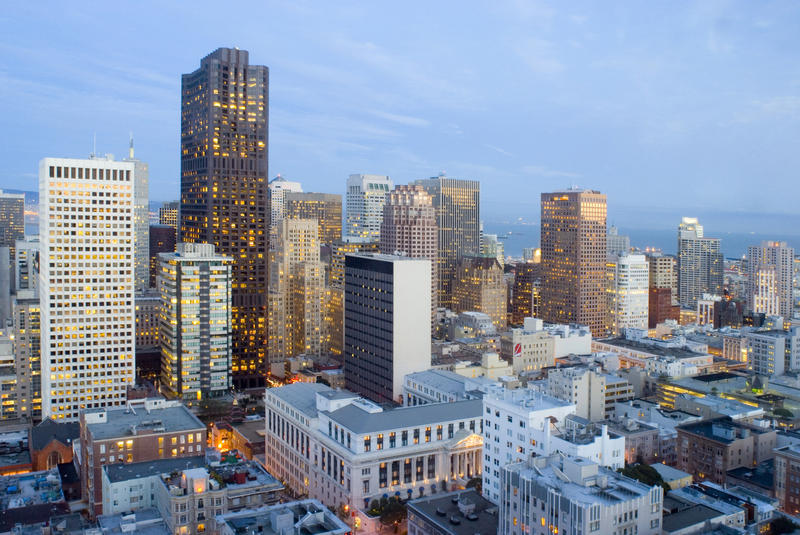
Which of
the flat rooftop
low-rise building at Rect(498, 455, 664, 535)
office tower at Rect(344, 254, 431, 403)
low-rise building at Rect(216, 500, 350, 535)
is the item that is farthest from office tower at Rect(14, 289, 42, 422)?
low-rise building at Rect(498, 455, 664, 535)

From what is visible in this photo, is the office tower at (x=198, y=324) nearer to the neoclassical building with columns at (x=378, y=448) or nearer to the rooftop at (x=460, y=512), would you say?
the neoclassical building with columns at (x=378, y=448)

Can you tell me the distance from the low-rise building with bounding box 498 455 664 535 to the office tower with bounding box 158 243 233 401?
3931 inches

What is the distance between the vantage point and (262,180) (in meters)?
196

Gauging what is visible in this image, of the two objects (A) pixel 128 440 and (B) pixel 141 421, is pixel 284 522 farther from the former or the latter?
(B) pixel 141 421

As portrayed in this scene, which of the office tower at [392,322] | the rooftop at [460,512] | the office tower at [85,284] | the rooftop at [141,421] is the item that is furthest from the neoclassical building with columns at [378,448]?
the office tower at [85,284]

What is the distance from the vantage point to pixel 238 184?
194000mm

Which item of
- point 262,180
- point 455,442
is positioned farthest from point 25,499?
point 262,180

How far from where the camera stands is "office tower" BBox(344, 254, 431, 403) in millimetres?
144500

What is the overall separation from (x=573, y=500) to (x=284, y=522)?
2768 cm

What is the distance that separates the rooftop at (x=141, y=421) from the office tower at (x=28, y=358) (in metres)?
43.5

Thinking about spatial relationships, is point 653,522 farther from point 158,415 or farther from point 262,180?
point 262,180

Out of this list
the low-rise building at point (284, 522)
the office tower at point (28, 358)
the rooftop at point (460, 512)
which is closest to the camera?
the low-rise building at point (284, 522)

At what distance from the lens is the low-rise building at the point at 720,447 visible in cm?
10412

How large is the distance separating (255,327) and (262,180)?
3925 centimetres
